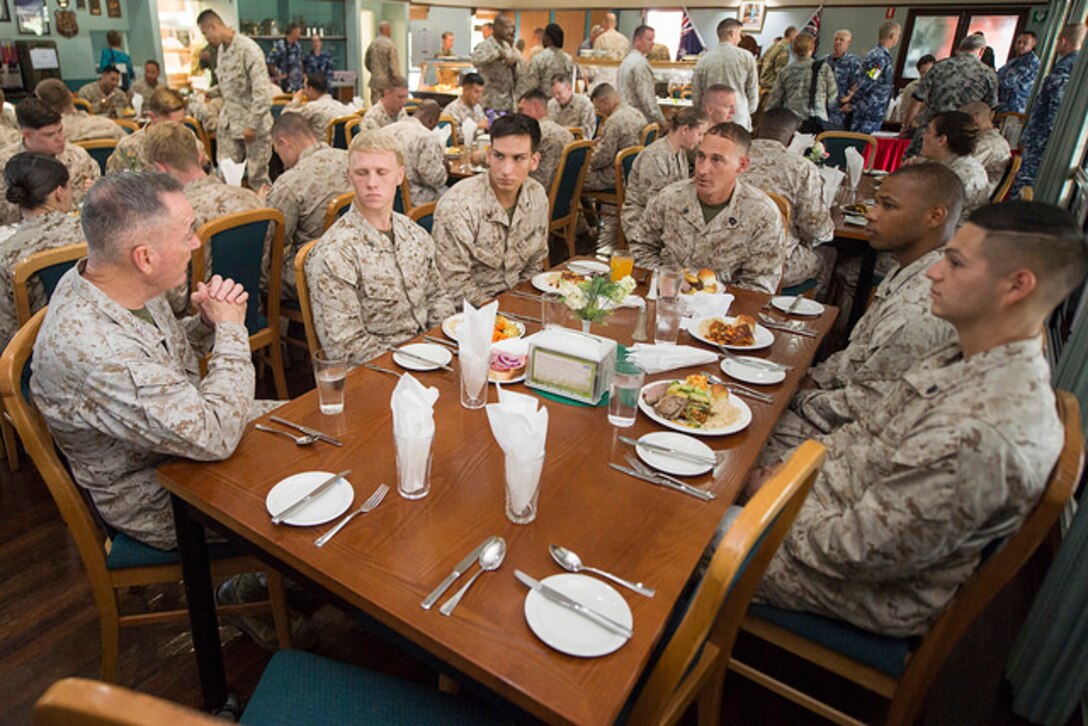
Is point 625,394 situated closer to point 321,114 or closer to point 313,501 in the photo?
point 313,501

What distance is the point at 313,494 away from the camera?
4.23 feet

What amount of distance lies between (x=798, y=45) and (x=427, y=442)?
7.10 meters

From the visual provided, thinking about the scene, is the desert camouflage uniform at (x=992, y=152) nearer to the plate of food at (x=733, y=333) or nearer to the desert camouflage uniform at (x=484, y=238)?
the desert camouflage uniform at (x=484, y=238)

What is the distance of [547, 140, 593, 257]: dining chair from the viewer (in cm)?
445

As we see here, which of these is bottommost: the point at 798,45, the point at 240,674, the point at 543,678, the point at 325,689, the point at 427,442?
the point at 240,674

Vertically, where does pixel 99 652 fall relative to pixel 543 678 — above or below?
below

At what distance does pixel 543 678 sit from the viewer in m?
0.96

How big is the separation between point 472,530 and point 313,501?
1.02 feet

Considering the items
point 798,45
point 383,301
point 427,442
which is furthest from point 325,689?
point 798,45

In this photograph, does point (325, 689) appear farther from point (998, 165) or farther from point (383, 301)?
point (998, 165)

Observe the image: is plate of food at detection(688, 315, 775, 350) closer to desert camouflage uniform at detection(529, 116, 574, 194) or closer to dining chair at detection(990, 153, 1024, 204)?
desert camouflage uniform at detection(529, 116, 574, 194)

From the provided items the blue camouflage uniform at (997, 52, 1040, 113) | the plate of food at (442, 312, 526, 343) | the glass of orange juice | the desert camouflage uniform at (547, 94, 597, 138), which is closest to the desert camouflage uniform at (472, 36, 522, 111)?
the desert camouflage uniform at (547, 94, 597, 138)

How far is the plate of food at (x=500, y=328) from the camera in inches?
78.2

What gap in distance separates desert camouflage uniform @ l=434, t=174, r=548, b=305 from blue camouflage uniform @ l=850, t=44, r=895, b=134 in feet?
21.5
